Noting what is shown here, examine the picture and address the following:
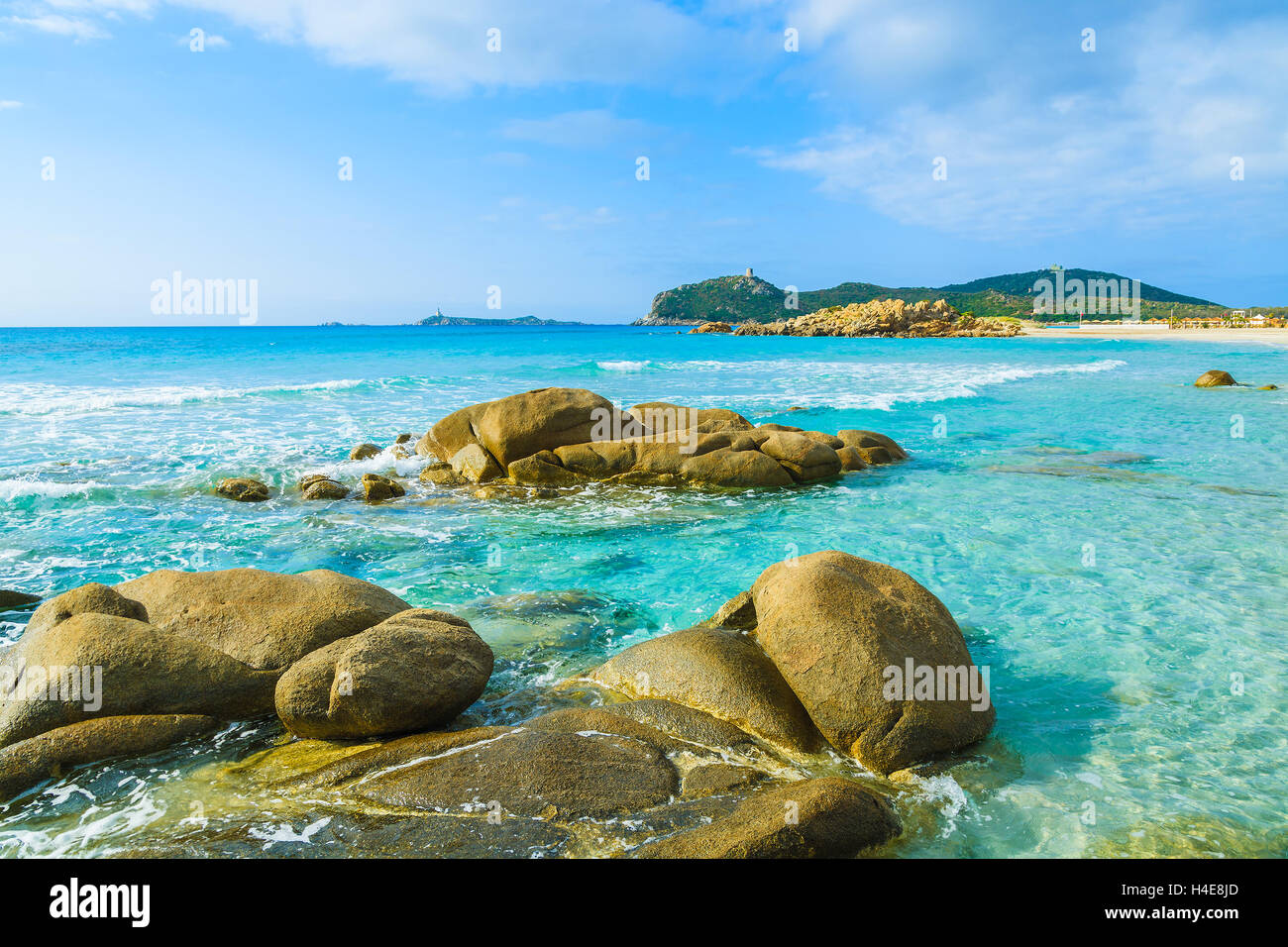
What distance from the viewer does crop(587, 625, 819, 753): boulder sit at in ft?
17.2

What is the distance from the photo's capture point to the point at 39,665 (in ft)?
17.0

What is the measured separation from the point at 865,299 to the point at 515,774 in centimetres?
15612

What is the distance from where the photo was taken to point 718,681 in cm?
553

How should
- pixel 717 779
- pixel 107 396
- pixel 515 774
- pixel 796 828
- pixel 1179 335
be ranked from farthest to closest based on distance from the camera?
pixel 1179 335 < pixel 107 396 < pixel 717 779 < pixel 515 774 < pixel 796 828

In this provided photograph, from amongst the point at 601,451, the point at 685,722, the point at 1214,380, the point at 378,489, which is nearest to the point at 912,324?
the point at 1214,380

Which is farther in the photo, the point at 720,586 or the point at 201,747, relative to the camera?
the point at 720,586

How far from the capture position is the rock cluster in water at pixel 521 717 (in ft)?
13.3

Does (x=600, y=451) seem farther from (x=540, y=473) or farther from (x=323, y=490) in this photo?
(x=323, y=490)

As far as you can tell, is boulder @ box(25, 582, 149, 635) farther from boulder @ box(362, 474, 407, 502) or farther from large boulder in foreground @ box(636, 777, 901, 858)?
boulder @ box(362, 474, 407, 502)

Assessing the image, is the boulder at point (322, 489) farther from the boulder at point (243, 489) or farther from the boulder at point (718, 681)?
the boulder at point (718, 681)

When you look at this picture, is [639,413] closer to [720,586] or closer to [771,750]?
[720,586]

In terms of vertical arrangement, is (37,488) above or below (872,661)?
above
